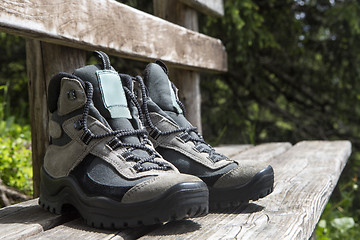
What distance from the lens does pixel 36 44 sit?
6.56 ft

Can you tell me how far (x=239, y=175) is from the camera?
→ 4.95ft

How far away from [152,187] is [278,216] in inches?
17.2

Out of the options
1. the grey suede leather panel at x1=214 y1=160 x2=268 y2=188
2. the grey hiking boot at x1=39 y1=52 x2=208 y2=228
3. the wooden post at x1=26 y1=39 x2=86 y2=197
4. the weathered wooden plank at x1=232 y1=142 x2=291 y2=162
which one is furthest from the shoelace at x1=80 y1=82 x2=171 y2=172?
the weathered wooden plank at x1=232 y1=142 x2=291 y2=162

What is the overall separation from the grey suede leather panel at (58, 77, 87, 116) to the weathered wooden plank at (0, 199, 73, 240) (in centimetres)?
34

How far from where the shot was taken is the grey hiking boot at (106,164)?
4.09ft

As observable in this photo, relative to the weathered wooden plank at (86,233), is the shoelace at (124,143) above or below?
above

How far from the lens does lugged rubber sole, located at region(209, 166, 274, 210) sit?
1.49m

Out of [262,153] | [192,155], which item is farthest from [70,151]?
[262,153]

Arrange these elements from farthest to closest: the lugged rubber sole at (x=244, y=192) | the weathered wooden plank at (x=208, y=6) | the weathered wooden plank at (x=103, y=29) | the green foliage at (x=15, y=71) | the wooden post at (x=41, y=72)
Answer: the green foliage at (x=15, y=71), the weathered wooden plank at (x=208, y=6), the wooden post at (x=41, y=72), the weathered wooden plank at (x=103, y=29), the lugged rubber sole at (x=244, y=192)

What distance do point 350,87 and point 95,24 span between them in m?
3.77

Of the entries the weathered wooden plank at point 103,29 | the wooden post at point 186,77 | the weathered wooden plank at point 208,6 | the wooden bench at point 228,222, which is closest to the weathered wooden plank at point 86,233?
the wooden bench at point 228,222

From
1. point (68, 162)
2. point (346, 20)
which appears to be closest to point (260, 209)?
point (68, 162)

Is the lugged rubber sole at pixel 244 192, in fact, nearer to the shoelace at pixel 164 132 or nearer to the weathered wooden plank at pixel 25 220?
the shoelace at pixel 164 132

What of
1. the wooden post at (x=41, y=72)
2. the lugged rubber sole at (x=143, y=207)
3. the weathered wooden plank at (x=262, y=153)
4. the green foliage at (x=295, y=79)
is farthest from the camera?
the green foliage at (x=295, y=79)
